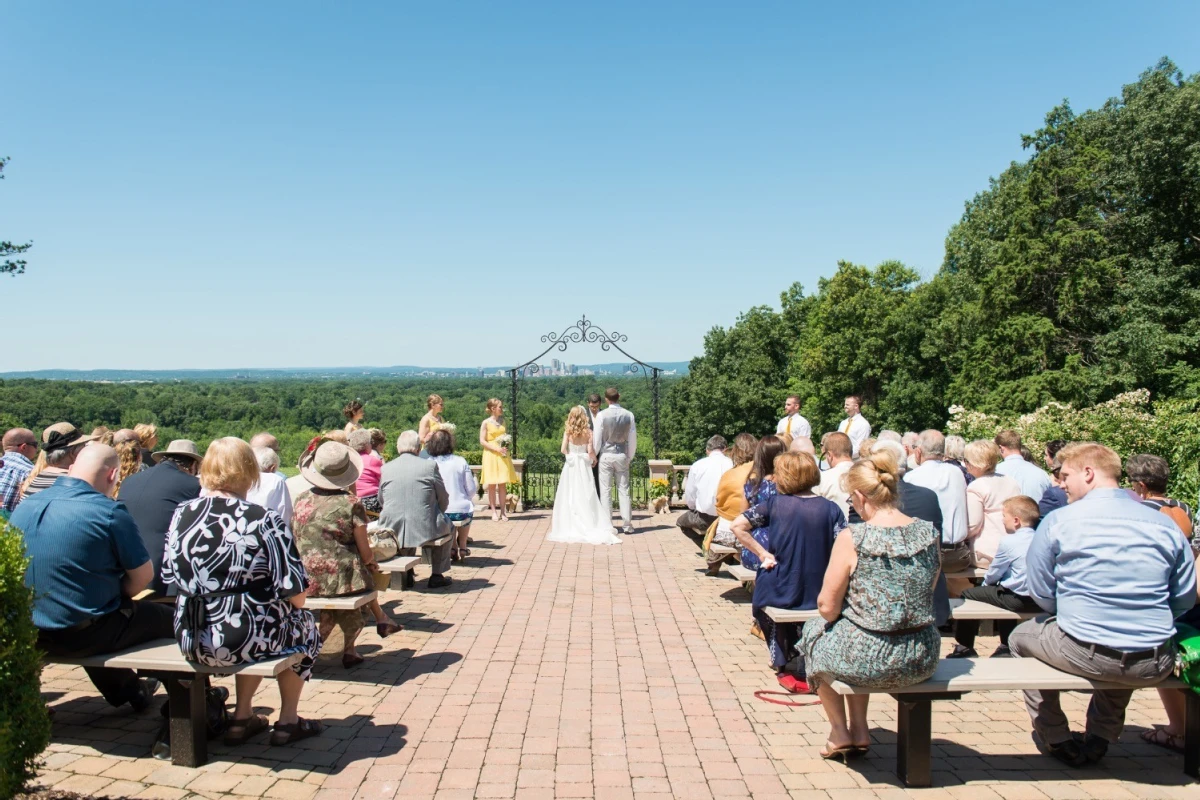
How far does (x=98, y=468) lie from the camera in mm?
3992

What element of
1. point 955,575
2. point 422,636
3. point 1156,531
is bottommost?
point 422,636

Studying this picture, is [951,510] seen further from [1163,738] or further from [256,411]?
[256,411]

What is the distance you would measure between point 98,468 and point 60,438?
1.31 metres

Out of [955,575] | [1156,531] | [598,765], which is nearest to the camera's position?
[1156,531]

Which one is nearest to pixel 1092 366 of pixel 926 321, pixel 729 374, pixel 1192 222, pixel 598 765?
pixel 1192 222

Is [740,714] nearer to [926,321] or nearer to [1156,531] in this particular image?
[1156,531]

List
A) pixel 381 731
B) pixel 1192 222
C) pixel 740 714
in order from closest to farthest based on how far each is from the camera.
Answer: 1. pixel 381 731
2. pixel 740 714
3. pixel 1192 222

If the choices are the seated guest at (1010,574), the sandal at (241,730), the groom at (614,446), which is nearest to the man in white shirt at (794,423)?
the groom at (614,446)

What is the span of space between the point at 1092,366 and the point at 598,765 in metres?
27.0

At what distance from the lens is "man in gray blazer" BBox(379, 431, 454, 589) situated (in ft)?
24.8

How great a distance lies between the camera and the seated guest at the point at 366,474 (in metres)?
8.15

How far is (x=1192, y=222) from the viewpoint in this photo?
2488 centimetres

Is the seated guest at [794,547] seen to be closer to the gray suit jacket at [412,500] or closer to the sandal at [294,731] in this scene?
the sandal at [294,731]

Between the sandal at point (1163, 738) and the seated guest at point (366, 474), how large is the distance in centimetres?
638
